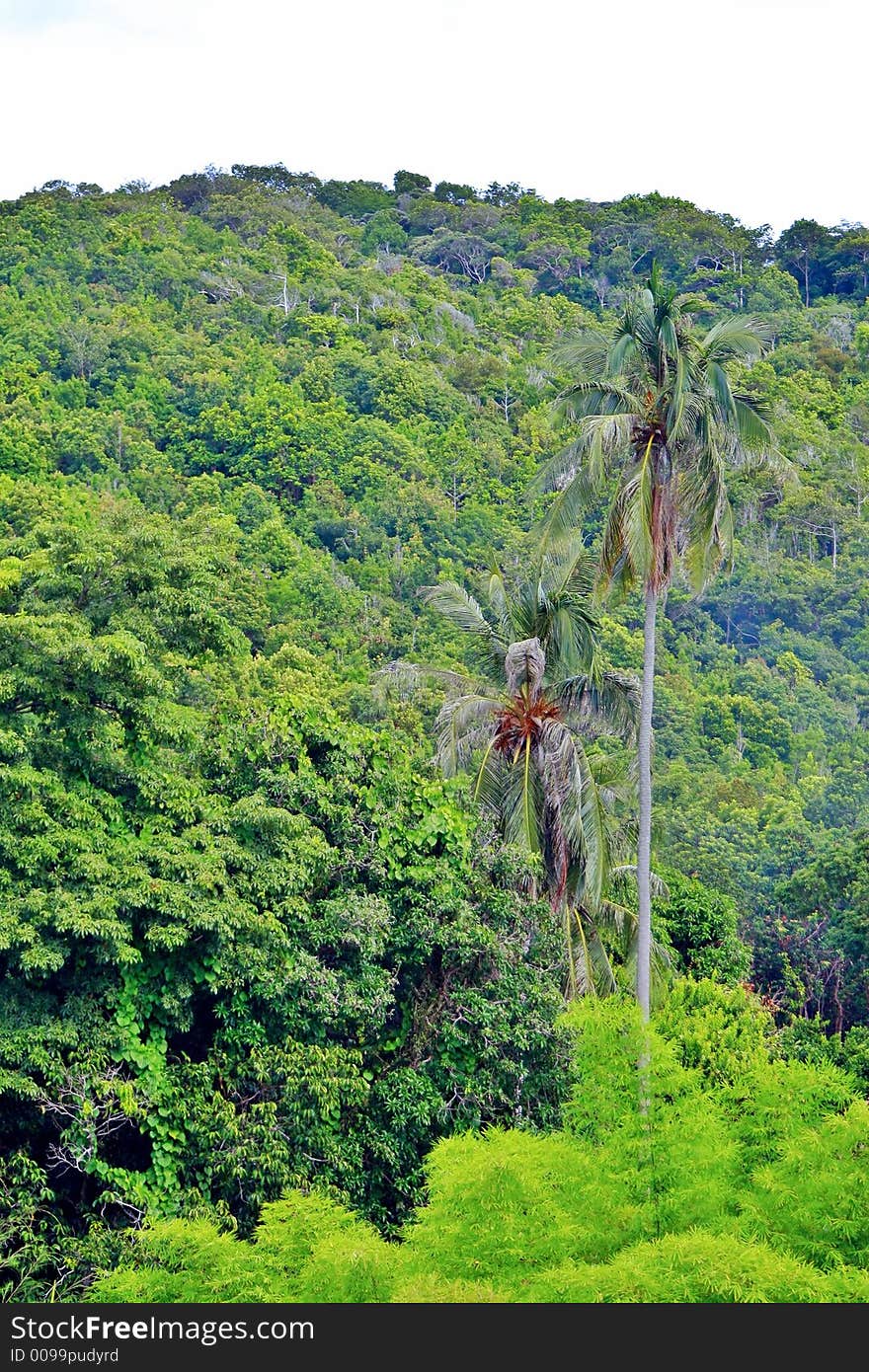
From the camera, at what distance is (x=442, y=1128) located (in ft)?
54.4

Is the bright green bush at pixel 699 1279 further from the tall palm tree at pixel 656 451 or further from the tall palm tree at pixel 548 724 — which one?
the tall palm tree at pixel 548 724

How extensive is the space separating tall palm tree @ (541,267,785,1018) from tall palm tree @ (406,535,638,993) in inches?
36.4

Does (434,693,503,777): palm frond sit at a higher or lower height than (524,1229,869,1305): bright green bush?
higher

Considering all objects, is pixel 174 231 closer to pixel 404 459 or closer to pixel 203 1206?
pixel 404 459

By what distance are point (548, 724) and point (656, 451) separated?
137 inches

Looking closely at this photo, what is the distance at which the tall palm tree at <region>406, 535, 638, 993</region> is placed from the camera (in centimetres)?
1991

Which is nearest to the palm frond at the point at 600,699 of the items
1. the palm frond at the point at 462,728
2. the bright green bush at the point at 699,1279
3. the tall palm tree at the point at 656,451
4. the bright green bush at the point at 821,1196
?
the palm frond at the point at 462,728

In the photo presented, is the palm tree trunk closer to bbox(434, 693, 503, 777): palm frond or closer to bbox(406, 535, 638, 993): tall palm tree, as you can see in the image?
bbox(406, 535, 638, 993): tall palm tree

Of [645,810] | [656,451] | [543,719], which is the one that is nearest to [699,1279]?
[645,810]

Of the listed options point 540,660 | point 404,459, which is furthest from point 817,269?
point 540,660

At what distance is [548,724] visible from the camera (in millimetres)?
20031

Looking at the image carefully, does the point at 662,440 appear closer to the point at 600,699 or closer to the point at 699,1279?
the point at 600,699

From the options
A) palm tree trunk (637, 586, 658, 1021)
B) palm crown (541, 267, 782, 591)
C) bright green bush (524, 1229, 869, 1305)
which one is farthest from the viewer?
palm tree trunk (637, 586, 658, 1021)

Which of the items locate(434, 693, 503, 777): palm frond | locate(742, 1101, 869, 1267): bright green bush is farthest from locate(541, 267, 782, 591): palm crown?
locate(742, 1101, 869, 1267): bright green bush
